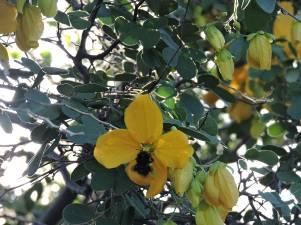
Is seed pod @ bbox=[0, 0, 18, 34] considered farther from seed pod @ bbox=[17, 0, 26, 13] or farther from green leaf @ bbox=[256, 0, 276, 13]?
green leaf @ bbox=[256, 0, 276, 13]

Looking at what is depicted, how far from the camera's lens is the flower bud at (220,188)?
1.26 m

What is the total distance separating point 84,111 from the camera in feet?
4.39

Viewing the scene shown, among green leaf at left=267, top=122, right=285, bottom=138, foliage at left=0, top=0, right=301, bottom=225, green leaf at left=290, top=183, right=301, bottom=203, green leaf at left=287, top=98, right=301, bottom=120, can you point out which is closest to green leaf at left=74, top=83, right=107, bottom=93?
foliage at left=0, top=0, right=301, bottom=225

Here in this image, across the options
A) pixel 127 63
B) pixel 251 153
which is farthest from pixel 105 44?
pixel 251 153

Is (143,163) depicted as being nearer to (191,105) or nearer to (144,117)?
(144,117)

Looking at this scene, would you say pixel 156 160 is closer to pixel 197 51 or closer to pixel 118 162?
pixel 118 162

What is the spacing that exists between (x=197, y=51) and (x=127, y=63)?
0.98ft

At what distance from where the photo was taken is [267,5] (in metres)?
1.34

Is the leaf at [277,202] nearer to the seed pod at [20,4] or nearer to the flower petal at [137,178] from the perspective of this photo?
the flower petal at [137,178]

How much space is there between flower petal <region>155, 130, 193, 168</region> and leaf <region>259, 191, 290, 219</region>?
29 centimetres

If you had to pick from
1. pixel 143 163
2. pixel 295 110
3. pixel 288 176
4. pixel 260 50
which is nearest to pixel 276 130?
pixel 295 110

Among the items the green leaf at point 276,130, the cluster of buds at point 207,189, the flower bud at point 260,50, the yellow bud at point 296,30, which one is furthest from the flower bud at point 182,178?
the green leaf at point 276,130

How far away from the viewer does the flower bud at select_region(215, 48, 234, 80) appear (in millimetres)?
1486

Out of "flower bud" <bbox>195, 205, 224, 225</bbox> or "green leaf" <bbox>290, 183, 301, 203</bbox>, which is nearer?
"flower bud" <bbox>195, 205, 224, 225</bbox>
